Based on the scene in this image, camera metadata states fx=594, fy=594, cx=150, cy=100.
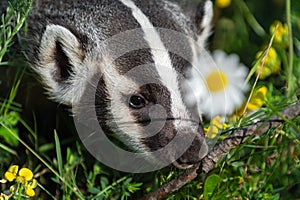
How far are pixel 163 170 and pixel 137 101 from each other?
34 cm

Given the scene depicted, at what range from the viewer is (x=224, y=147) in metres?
2.44

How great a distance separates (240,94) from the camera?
331 cm

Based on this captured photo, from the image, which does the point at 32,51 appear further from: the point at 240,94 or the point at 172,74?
the point at 240,94

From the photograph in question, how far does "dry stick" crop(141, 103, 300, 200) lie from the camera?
2414 millimetres

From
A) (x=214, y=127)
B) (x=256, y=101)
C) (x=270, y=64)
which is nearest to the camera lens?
(x=214, y=127)

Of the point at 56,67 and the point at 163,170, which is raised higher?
the point at 56,67

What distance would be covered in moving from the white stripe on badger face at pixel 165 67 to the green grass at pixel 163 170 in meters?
0.26

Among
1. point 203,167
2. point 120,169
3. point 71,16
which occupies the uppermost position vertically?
point 71,16

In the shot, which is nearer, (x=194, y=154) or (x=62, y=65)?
(x=194, y=154)

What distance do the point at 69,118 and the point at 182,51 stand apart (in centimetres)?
87

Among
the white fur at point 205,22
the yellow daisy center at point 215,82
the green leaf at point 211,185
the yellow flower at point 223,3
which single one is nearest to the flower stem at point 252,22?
the yellow flower at point 223,3

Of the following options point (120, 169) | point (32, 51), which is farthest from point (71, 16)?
point (120, 169)

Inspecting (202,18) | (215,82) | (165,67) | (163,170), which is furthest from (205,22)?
(163,170)

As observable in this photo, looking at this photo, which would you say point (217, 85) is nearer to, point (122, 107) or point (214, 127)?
point (214, 127)
